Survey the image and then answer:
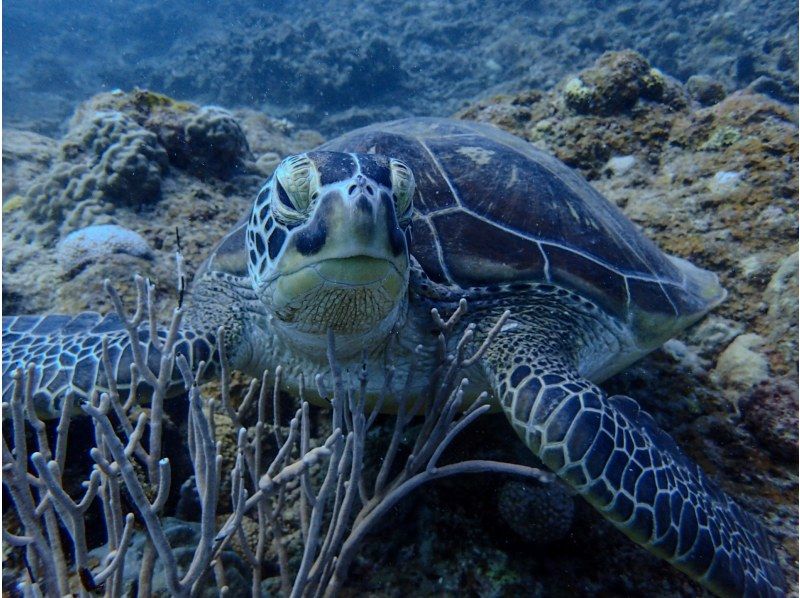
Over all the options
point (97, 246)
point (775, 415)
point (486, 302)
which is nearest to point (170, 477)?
point (486, 302)

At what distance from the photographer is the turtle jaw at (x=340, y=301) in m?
1.23

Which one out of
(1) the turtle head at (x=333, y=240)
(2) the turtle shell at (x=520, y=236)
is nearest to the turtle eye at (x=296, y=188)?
(1) the turtle head at (x=333, y=240)

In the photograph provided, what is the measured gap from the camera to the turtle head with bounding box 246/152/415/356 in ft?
3.81

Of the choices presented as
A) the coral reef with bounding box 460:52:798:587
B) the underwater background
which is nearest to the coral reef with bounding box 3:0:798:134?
the underwater background

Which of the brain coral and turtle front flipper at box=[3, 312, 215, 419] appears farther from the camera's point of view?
the brain coral

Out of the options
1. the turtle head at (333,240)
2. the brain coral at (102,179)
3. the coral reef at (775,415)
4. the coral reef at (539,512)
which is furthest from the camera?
the brain coral at (102,179)

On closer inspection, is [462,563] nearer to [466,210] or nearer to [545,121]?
[466,210]

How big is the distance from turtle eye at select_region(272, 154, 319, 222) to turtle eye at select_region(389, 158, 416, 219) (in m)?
0.22

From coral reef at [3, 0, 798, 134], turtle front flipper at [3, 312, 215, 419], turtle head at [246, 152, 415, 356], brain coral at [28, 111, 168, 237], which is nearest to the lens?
turtle head at [246, 152, 415, 356]

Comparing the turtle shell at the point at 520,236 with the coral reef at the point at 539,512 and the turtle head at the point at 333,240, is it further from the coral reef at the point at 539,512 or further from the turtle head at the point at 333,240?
the coral reef at the point at 539,512

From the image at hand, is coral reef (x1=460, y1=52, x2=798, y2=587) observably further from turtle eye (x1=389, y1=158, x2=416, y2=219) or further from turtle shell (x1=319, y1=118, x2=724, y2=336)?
turtle eye (x1=389, y1=158, x2=416, y2=219)

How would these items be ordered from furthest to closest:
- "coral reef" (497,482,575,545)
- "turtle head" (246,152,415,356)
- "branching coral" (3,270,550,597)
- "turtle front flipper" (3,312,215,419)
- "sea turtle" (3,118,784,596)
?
"turtle front flipper" (3,312,215,419)
"coral reef" (497,482,575,545)
"sea turtle" (3,118,784,596)
"turtle head" (246,152,415,356)
"branching coral" (3,270,550,597)

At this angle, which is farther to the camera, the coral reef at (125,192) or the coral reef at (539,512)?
the coral reef at (125,192)

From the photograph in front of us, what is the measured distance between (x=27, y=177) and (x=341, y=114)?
8.64 meters
